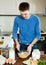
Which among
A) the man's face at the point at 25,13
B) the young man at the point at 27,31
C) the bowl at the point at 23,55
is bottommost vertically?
the bowl at the point at 23,55

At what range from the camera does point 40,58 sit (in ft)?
7.89

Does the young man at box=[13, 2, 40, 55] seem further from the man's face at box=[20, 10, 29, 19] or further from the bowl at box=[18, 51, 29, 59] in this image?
the bowl at box=[18, 51, 29, 59]

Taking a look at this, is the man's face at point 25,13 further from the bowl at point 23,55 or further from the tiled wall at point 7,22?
the tiled wall at point 7,22

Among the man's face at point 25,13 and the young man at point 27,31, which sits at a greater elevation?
the man's face at point 25,13

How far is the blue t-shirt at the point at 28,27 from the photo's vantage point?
2.75 meters

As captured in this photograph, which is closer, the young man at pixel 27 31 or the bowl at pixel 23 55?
the bowl at pixel 23 55

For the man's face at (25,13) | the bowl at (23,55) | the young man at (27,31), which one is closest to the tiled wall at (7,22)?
the young man at (27,31)

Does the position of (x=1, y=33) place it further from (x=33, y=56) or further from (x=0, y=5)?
(x=33, y=56)

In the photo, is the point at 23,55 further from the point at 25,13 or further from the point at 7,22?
the point at 7,22

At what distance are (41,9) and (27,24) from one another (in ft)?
4.97

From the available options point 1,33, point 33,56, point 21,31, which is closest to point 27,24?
point 21,31

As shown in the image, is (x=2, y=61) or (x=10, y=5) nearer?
(x=2, y=61)

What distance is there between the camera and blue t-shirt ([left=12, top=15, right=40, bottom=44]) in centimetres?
275

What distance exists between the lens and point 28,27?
278 centimetres
